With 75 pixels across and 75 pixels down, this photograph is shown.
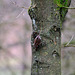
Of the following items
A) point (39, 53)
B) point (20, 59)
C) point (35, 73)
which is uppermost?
point (39, 53)

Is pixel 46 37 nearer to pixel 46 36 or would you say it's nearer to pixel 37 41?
pixel 46 36

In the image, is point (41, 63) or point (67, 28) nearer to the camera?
point (41, 63)

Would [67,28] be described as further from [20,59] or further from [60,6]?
[20,59]

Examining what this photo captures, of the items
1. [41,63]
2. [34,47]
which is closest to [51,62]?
[41,63]

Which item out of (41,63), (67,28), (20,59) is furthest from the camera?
(20,59)

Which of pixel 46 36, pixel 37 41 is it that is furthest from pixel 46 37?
pixel 37 41

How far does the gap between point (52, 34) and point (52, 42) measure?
108 mm

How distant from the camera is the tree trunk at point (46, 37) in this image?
7.91 feet

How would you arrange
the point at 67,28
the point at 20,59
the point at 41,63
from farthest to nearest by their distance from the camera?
the point at 20,59 → the point at 67,28 → the point at 41,63

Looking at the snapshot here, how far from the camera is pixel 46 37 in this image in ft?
7.94

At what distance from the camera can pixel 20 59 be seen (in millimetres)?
12055

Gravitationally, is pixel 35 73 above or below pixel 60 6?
below

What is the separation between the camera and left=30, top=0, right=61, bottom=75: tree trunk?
2.41 m

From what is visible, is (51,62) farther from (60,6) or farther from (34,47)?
(60,6)
